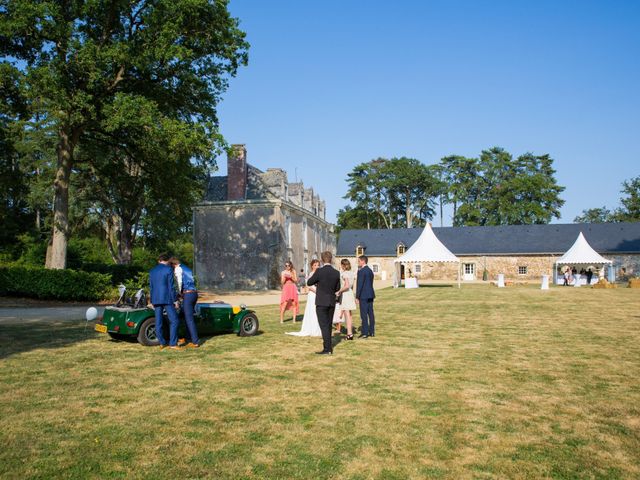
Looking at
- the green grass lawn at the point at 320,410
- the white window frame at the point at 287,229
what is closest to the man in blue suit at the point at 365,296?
the green grass lawn at the point at 320,410

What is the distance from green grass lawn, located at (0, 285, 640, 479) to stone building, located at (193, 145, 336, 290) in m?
25.4

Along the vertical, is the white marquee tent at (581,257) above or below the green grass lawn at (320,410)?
above

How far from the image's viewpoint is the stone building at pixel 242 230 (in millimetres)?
35750

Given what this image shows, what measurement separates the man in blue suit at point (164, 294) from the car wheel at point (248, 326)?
1.95 m

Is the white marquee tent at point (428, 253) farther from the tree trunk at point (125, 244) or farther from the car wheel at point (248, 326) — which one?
the car wheel at point (248, 326)

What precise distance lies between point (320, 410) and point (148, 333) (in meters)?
5.36

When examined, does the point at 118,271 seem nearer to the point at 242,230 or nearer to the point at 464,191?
the point at 242,230

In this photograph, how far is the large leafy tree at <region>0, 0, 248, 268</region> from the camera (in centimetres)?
1861

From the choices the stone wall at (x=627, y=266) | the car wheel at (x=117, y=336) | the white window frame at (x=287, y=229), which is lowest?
the car wheel at (x=117, y=336)

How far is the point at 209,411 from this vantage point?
18.2 feet

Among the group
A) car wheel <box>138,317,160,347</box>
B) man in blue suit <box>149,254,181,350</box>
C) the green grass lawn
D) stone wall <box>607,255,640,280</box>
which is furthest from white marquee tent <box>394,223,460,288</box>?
man in blue suit <box>149,254,181,350</box>

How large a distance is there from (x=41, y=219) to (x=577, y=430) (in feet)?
171

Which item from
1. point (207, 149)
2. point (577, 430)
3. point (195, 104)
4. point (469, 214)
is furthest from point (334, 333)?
point (469, 214)

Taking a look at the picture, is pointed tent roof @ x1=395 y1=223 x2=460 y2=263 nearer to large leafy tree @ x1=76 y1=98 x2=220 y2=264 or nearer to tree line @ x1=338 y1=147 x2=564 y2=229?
large leafy tree @ x1=76 y1=98 x2=220 y2=264
